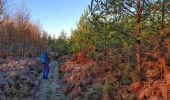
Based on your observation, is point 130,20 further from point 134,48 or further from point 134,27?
point 134,48

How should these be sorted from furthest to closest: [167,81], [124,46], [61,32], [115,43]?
[61,32]
[115,43]
[124,46]
[167,81]

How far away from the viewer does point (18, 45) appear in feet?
156

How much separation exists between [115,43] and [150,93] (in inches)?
167

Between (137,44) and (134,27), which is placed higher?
(134,27)

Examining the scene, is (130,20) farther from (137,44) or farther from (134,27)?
(137,44)

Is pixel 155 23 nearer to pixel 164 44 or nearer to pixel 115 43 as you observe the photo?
pixel 164 44

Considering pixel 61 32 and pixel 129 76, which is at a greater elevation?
pixel 61 32

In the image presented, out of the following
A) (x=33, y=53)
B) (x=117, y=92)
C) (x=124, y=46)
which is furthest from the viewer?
(x=33, y=53)

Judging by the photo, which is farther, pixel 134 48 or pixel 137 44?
pixel 134 48

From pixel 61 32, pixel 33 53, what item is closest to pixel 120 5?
pixel 33 53

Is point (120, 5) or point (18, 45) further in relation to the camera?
point (18, 45)

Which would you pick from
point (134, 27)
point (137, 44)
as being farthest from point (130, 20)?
point (137, 44)

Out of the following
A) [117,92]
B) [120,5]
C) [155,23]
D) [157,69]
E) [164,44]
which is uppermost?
[120,5]

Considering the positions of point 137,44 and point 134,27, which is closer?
point 137,44
